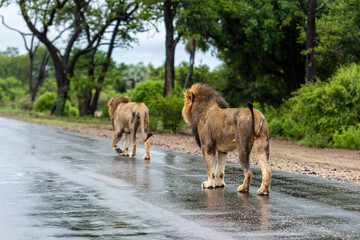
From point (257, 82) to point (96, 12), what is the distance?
18075 millimetres

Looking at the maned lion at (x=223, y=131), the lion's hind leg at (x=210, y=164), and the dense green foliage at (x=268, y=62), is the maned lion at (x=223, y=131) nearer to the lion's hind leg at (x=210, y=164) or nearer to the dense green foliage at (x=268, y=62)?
the lion's hind leg at (x=210, y=164)

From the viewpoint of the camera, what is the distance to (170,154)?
688 inches

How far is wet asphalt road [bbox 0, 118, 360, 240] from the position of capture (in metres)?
6.57

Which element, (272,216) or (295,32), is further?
(295,32)

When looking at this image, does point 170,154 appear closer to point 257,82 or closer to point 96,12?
point 257,82

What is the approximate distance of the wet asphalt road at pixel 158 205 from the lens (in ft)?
21.6

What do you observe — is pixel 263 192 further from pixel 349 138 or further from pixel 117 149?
pixel 349 138

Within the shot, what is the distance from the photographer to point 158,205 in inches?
325

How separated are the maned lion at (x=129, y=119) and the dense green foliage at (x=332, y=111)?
10023 millimetres

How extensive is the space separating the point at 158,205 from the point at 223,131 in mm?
2039

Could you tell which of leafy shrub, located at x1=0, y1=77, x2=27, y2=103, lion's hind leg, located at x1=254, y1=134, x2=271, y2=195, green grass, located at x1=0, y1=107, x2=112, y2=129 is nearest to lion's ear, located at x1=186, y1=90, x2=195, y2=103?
lion's hind leg, located at x1=254, y1=134, x2=271, y2=195

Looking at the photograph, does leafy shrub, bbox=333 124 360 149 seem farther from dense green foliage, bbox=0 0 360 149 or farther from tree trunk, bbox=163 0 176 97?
tree trunk, bbox=163 0 176 97

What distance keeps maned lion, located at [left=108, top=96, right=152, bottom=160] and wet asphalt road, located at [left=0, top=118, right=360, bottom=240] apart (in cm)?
150

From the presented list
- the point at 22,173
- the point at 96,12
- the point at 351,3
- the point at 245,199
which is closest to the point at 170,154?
the point at 22,173
